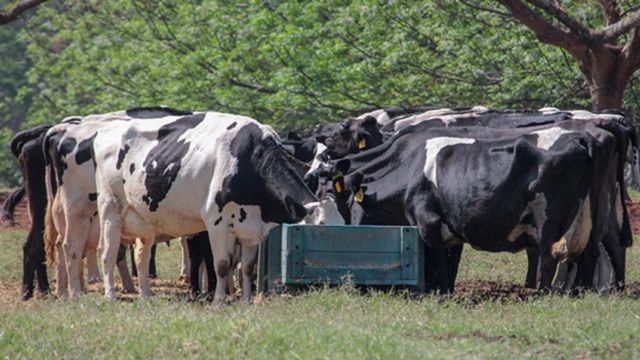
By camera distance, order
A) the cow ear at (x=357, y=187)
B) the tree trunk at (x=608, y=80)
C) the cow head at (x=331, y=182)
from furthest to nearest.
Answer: the tree trunk at (x=608, y=80), the cow ear at (x=357, y=187), the cow head at (x=331, y=182)

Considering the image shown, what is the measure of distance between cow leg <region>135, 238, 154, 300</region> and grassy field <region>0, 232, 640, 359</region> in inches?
44.9

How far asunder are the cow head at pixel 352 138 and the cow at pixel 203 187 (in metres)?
2.87

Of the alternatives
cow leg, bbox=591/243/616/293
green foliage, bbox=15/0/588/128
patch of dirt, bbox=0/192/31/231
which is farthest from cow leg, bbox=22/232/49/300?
green foliage, bbox=15/0/588/128

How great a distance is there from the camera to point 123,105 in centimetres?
3459

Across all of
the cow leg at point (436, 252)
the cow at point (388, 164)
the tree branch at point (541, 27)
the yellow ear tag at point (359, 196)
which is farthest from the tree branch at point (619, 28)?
the cow leg at point (436, 252)

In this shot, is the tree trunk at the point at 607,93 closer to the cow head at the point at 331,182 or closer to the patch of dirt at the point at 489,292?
the patch of dirt at the point at 489,292

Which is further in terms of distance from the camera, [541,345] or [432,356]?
[541,345]

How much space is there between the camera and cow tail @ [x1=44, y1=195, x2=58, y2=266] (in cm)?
1579

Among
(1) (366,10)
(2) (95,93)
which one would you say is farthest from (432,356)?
(2) (95,93)

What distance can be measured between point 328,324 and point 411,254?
292 cm

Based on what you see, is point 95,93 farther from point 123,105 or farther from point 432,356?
point 432,356

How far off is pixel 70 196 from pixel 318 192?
2713 millimetres

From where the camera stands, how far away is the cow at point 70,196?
50.9ft

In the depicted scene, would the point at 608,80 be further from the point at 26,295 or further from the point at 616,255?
the point at 26,295
